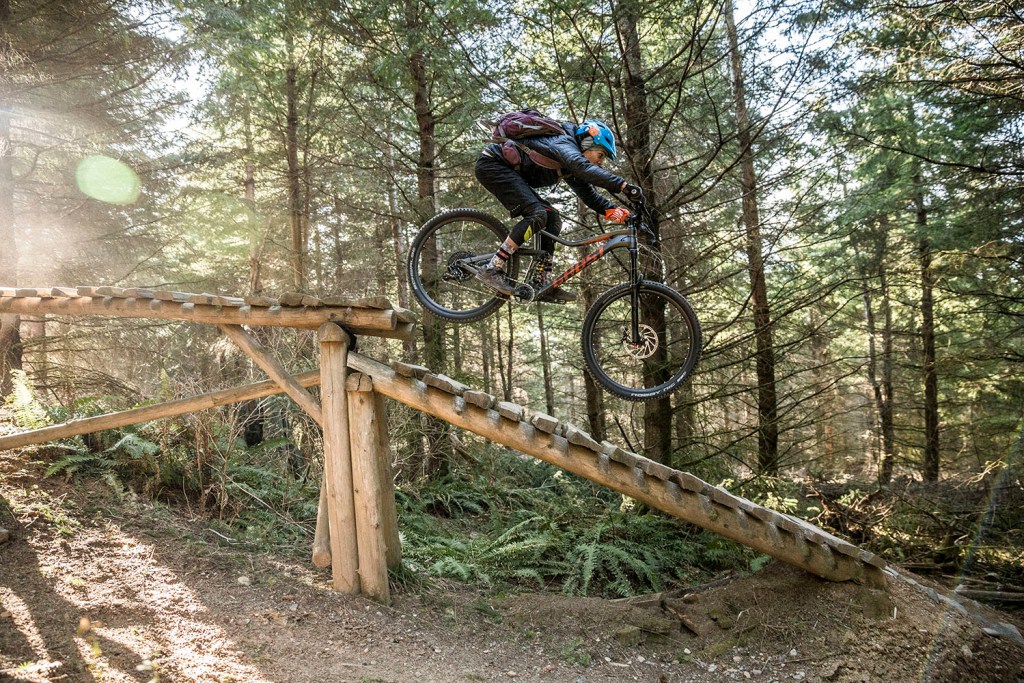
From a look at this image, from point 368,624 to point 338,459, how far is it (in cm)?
150

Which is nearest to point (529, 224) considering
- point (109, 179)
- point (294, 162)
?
point (294, 162)

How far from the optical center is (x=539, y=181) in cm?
433

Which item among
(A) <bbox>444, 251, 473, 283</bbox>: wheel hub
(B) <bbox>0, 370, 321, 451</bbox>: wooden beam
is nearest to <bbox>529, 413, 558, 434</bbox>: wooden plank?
(A) <bbox>444, 251, 473, 283</bbox>: wheel hub

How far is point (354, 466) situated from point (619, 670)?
9.82 ft

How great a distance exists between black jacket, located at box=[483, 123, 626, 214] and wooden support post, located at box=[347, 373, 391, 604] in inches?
98.9

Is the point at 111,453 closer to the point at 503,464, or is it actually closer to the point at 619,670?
the point at 503,464

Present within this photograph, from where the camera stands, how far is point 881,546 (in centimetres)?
737

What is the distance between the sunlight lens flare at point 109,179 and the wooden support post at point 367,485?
6373 millimetres

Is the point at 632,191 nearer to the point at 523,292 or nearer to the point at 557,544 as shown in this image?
the point at 523,292

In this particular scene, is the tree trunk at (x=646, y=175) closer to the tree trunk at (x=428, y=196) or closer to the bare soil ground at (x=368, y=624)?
the bare soil ground at (x=368, y=624)

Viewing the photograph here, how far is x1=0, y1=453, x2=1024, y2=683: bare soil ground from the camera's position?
4.45 m

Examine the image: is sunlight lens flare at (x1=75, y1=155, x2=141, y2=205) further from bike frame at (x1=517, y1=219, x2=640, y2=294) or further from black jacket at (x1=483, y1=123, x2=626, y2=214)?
bike frame at (x1=517, y1=219, x2=640, y2=294)

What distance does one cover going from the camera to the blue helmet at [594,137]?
12.8ft

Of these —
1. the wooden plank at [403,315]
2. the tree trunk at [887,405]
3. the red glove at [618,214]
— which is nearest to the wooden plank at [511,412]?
the wooden plank at [403,315]
